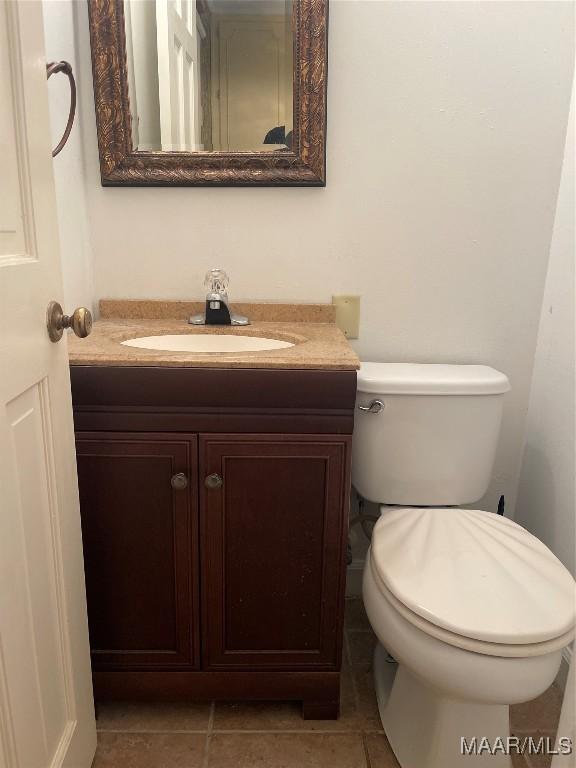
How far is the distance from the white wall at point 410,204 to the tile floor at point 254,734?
859mm

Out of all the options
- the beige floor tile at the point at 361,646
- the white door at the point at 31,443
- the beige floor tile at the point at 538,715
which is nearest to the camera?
the white door at the point at 31,443

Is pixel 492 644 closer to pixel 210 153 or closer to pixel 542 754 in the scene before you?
pixel 542 754

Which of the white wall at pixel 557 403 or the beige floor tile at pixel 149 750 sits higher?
the white wall at pixel 557 403

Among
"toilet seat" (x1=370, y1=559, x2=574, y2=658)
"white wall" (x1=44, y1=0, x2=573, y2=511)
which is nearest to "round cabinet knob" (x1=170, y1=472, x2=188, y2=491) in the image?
"toilet seat" (x1=370, y1=559, x2=574, y2=658)

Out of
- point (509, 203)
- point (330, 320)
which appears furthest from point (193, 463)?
point (509, 203)

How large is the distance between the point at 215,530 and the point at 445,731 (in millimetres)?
607

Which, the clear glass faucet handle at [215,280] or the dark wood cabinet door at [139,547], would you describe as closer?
the dark wood cabinet door at [139,547]

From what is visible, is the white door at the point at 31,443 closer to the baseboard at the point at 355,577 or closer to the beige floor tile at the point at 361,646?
the beige floor tile at the point at 361,646

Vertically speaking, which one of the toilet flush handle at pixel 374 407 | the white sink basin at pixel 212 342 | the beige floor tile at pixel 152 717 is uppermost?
the white sink basin at pixel 212 342

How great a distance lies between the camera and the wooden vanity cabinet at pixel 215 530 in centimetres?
108

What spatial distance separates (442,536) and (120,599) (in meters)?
0.70

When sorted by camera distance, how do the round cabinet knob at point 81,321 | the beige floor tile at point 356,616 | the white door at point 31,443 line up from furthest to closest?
the beige floor tile at point 356,616
the round cabinet knob at point 81,321
the white door at point 31,443

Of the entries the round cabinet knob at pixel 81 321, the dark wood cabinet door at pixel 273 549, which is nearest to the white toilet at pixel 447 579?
the dark wood cabinet door at pixel 273 549

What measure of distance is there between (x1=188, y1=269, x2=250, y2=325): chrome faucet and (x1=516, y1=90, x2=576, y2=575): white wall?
0.81m
